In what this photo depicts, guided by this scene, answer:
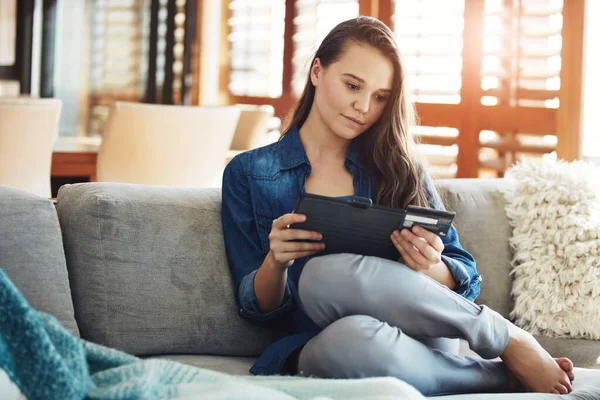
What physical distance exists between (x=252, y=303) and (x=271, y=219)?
0.68ft

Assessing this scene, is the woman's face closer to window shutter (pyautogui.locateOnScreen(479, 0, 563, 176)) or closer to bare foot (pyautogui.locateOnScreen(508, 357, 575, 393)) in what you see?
bare foot (pyautogui.locateOnScreen(508, 357, 575, 393))

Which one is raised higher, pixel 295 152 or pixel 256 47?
pixel 256 47

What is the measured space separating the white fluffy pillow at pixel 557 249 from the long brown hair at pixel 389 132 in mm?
469

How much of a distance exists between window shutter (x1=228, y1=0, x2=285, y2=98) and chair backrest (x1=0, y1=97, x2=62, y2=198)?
323 centimetres

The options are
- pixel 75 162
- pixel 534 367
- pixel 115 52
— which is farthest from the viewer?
pixel 115 52

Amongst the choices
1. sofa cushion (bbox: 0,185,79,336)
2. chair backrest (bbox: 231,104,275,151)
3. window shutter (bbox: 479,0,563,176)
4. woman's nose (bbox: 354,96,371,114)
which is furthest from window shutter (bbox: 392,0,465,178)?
sofa cushion (bbox: 0,185,79,336)

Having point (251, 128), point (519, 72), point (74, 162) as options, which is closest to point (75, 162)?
point (74, 162)

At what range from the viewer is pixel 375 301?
1703 mm

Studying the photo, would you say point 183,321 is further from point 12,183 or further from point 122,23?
point 122,23

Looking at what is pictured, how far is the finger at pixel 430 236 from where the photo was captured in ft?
5.56

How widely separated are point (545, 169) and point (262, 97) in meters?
4.43

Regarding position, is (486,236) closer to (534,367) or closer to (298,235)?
(534,367)

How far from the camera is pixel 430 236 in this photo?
5.62 ft

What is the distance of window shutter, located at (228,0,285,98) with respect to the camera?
260 inches
